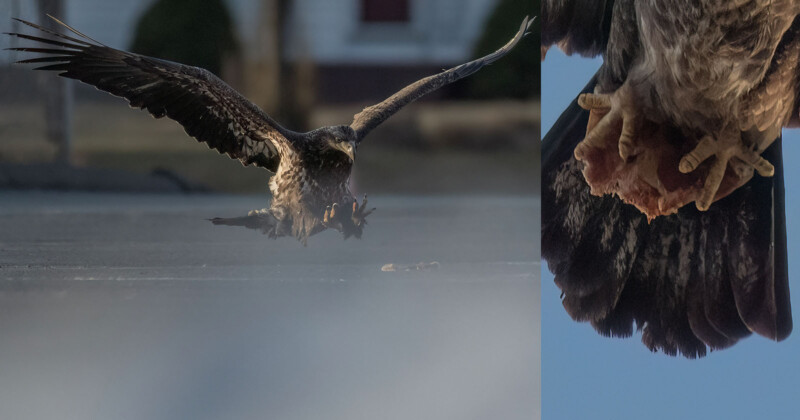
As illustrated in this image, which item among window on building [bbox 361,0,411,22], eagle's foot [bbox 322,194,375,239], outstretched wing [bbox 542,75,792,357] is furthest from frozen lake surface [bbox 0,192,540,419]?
window on building [bbox 361,0,411,22]

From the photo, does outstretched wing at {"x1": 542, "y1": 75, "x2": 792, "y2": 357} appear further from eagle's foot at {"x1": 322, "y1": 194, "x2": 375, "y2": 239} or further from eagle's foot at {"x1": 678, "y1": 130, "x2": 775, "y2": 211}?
eagle's foot at {"x1": 322, "y1": 194, "x2": 375, "y2": 239}

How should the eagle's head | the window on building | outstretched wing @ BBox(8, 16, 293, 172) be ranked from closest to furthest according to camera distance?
outstretched wing @ BBox(8, 16, 293, 172), the eagle's head, the window on building

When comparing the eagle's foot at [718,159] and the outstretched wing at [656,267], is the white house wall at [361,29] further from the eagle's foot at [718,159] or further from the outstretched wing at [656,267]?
the eagle's foot at [718,159]

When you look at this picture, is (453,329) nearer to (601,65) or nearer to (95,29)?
(601,65)

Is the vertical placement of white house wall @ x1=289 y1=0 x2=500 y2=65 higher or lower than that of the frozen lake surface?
higher

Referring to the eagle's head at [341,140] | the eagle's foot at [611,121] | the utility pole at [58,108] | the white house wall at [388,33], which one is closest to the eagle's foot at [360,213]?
the eagle's head at [341,140]
